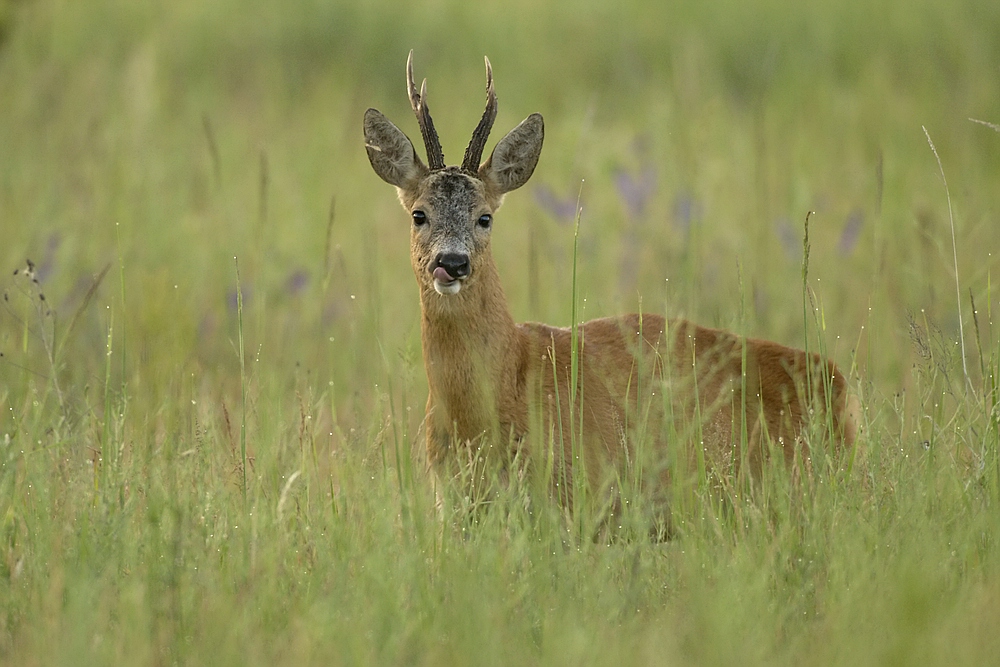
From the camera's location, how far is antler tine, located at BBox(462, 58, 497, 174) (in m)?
4.86

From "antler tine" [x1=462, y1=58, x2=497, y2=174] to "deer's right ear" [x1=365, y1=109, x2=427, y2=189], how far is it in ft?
0.64

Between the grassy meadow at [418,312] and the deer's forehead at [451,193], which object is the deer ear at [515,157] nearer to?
the deer's forehead at [451,193]

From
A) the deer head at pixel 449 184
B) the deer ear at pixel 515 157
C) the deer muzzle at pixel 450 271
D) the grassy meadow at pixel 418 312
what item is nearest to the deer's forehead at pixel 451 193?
the deer head at pixel 449 184

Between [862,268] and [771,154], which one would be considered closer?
[862,268]

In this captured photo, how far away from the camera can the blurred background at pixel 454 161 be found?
616cm

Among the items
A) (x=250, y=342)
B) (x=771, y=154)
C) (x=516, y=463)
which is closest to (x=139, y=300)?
(x=250, y=342)

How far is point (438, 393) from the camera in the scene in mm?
4879

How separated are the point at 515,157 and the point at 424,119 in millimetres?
482

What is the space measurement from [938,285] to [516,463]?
4.03 meters

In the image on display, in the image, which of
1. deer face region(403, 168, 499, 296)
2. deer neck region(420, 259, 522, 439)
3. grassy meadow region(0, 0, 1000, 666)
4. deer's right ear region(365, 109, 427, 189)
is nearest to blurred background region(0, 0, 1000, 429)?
grassy meadow region(0, 0, 1000, 666)

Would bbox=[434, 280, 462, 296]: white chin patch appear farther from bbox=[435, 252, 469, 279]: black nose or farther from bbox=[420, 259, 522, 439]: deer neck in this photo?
bbox=[420, 259, 522, 439]: deer neck

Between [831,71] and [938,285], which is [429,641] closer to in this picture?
[938,285]

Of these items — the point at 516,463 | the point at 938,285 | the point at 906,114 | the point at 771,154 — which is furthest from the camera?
the point at 906,114

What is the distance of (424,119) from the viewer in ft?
16.1
